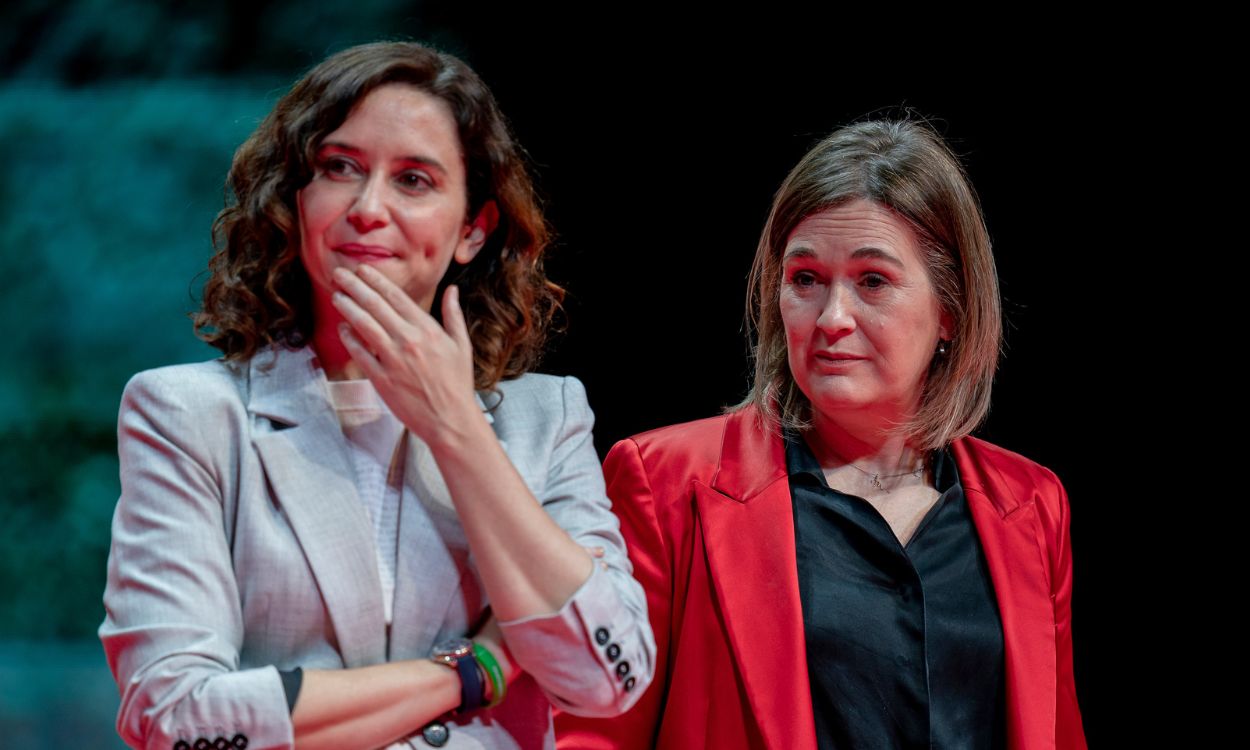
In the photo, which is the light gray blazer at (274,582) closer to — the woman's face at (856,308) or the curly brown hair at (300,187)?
the curly brown hair at (300,187)

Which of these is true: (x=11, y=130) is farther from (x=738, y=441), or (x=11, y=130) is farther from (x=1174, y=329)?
(x=1174, y=329)

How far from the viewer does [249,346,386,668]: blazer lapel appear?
160cm

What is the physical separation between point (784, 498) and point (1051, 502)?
561 millimetres

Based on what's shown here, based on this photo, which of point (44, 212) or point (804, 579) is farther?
point (44, 212)

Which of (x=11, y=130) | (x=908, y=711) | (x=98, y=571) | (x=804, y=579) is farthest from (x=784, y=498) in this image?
(x=11, y=130)

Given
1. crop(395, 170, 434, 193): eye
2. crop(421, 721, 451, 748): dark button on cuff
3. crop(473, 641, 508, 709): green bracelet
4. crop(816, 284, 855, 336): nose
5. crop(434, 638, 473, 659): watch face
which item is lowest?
crop(421, 721, 451, 748): dark button on cuff

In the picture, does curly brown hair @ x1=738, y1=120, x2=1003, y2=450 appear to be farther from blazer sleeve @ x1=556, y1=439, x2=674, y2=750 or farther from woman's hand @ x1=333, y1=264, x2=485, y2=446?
woman's hand @ x1=333, y1=264, x2=485, y2=446

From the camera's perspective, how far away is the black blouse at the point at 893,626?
2.13 metres

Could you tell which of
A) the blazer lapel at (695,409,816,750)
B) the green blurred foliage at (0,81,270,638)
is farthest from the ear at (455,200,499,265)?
the green blurred foliage at (0,81,270,638)

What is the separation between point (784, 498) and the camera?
227 centimetres

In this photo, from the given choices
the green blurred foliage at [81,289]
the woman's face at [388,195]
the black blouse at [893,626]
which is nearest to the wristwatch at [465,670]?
the woman's face at [388,195]

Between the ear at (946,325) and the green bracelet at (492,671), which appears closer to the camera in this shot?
the green bracelet at (492,671)

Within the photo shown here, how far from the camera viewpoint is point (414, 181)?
5.78 feet

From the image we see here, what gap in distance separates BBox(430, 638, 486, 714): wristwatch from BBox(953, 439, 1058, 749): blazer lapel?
1.02 meters
